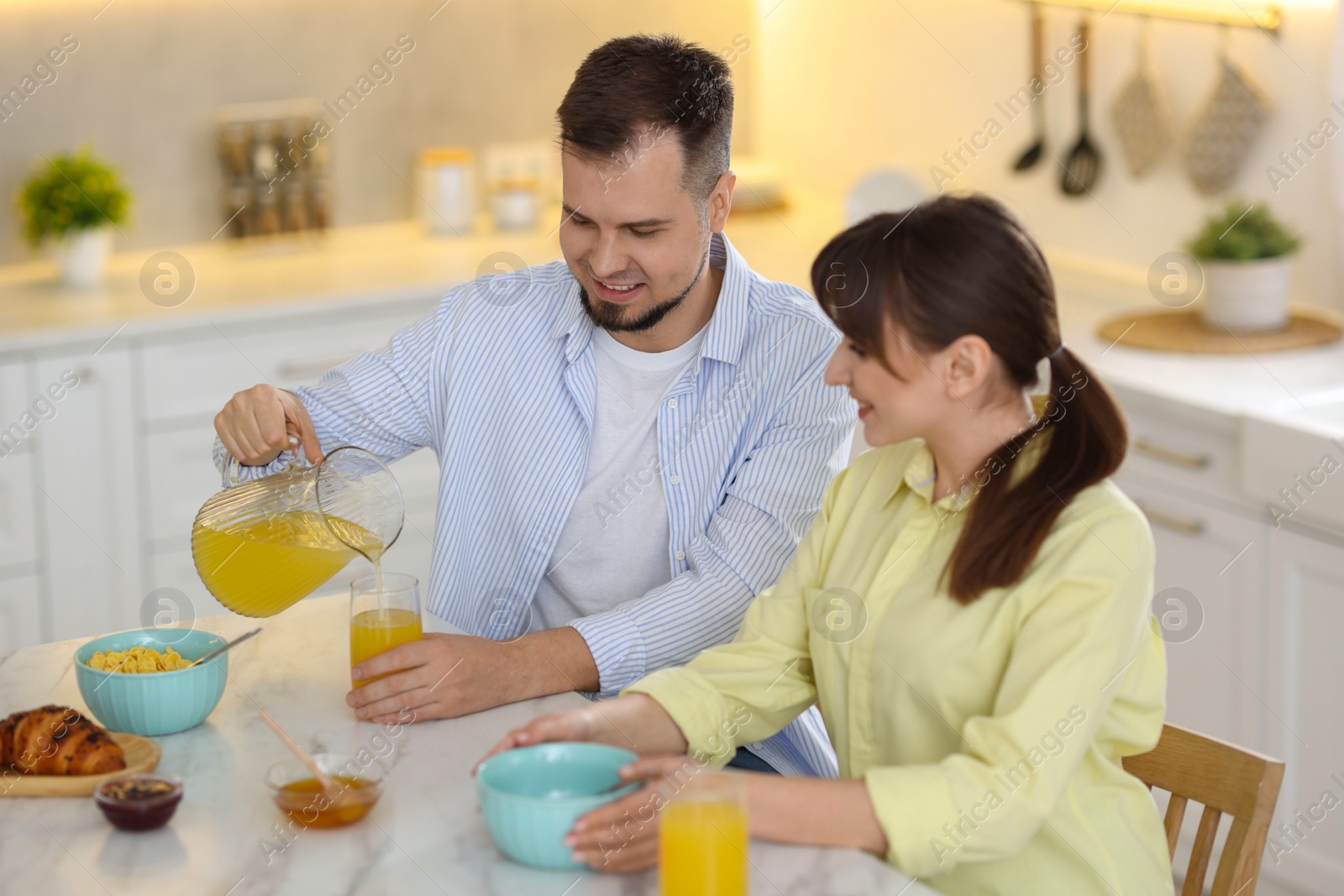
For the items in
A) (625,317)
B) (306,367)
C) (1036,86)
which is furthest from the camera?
(1036,86)

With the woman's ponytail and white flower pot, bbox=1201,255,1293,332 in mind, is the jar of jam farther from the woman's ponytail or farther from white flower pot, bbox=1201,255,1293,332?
white flower pot, bbox=1201,255,1293,332

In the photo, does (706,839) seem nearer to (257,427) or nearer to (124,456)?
(257,427)

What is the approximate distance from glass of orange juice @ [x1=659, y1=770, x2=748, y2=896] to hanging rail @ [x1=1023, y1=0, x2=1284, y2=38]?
2.11m

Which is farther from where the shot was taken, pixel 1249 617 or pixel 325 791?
pixel 1249 617

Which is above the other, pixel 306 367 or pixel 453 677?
pixel 306 367

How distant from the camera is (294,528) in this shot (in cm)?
141

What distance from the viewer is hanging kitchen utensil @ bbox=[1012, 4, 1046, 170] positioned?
3.05 meters

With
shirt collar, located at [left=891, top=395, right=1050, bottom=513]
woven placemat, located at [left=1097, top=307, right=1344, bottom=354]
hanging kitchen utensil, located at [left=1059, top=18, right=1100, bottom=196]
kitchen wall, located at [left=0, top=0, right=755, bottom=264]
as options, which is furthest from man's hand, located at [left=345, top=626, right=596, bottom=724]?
A: kitchen wall, located at [left=0, top=0, right=755, bottom=264]

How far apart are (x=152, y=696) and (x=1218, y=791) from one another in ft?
3.02

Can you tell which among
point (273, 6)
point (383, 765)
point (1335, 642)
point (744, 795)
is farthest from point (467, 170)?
point (744, 795)

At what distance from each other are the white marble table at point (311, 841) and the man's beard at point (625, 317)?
479mm

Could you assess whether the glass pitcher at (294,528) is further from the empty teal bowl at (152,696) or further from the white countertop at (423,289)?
the white countertop at (423,289)

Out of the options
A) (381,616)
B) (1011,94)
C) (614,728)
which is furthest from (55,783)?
(1011,94)

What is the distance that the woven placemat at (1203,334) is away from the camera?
248 cm
